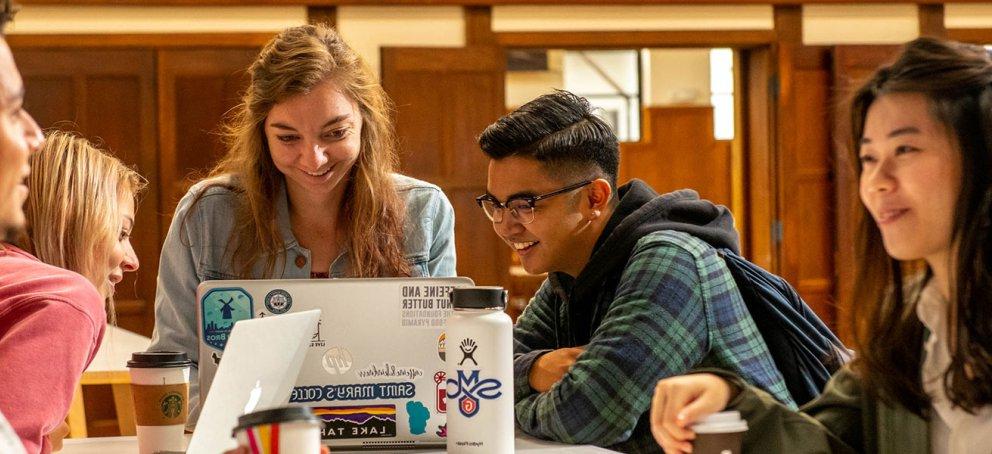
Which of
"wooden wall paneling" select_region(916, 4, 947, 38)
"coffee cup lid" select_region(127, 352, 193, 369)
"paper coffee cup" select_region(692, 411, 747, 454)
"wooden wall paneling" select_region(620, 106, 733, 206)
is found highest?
"wooden wall paneling" select_region(916, 4, 947, 38)

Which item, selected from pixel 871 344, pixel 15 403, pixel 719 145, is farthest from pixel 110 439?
pixel 719 145

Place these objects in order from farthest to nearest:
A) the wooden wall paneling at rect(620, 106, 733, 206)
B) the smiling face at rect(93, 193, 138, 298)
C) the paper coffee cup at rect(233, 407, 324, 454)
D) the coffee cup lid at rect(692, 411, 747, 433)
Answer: the wooden wall paneling at rect(620, 106, 733, 206), the smiling face at rect(93, 193, 138, 298), the coffee cup lid at rect(692, 411, 747, 433), the paper coffee cup at rect(233, 407, 324, 454)

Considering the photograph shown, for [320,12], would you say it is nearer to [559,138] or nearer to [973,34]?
[973,34]

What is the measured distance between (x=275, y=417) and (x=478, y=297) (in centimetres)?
49

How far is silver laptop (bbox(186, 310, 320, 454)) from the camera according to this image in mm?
1329

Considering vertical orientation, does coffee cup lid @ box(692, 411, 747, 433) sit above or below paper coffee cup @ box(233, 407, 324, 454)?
below

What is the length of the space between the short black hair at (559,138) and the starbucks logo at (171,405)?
751mm

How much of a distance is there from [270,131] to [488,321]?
3.41 feet

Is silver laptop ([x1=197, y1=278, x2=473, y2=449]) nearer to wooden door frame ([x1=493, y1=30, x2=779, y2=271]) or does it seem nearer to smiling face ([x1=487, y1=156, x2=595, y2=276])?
smiling face ([x1=487, y1=156, x2=595, y2=276])

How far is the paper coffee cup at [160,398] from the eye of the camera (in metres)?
1.69

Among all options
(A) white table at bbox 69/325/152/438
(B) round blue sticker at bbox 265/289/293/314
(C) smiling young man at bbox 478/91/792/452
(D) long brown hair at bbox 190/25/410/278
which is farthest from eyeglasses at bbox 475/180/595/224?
(A) white table at bbox 69/325/152/438

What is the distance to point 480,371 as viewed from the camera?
4.93 ft

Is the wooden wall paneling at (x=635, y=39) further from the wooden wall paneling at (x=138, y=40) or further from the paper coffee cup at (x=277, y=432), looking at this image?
the paper coffee cup at (x=277, y=432)

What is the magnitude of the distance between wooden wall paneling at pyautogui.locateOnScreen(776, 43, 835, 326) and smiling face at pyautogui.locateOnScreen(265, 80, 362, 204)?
4.82m
